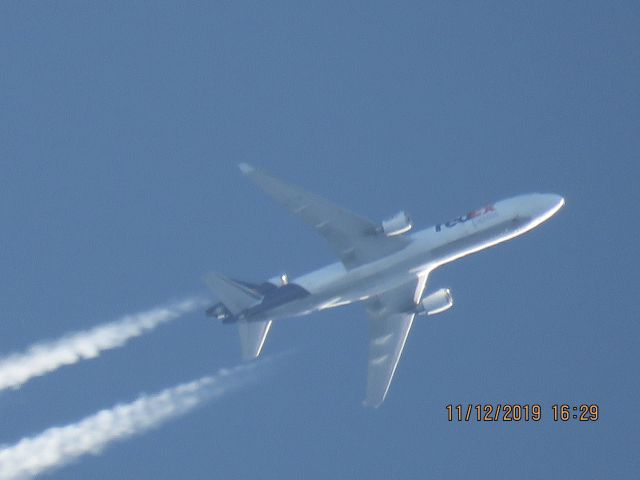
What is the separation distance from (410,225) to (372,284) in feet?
15.6

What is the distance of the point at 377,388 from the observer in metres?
102

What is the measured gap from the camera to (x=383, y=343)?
102312 mm

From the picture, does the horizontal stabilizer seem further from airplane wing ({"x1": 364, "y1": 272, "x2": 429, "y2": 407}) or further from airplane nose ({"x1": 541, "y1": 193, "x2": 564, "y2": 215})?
airplane nose ({"x1": 541, "y1": 193, "x2": 564, "y2": 215})

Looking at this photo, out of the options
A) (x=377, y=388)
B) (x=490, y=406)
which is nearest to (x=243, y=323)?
(x=377, y=388)

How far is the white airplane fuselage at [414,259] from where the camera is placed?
94375 millimetres

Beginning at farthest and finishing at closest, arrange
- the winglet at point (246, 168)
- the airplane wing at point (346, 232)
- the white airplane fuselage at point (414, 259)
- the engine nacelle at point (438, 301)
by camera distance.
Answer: the engine nacelle at point (438, 301), the white airplane fuselage at point (414, 259), the airplane wing at point (346, 232), the winglet at point (246, 168)

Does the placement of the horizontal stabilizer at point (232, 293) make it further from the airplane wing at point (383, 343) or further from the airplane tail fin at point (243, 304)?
the airplane wing at point (383, 343)

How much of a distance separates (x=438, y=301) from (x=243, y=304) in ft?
44.4

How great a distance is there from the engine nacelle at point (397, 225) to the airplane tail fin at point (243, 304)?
919 centimetres

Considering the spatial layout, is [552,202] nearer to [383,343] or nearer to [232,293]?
[383,343]

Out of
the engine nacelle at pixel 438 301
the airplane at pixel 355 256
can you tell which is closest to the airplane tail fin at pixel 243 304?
the airplane at pixel 355 256

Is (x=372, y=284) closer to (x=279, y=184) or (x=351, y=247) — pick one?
(x=351, y=247)

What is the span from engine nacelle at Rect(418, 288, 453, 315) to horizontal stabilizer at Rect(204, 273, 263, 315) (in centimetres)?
1190

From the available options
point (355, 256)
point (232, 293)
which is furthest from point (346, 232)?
point (232, 293)
